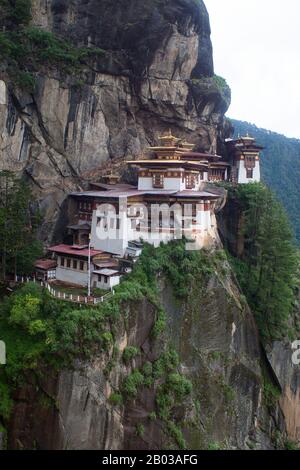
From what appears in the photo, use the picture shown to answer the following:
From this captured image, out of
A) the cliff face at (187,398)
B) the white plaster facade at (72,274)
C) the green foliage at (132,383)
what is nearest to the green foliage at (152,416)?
the cliff face at (187,398)

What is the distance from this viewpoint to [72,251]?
1219 inches

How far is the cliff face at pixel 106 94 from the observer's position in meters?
33.8

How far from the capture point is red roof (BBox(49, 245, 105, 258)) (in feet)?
99.4

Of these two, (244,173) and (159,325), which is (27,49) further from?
(244,173)

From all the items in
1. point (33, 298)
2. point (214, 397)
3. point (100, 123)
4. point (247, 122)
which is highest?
point (247, 122)

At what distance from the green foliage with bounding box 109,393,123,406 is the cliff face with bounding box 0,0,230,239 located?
527 inches

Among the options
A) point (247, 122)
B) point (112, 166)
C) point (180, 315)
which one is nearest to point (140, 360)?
point (180, 315)

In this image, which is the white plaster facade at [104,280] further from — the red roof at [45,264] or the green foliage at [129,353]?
the green foliage at [129,353]

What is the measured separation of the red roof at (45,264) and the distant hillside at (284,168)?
50535 mm

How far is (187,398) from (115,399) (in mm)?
5171

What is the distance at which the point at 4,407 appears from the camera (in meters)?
22.5

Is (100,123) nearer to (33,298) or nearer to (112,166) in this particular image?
(112,166)

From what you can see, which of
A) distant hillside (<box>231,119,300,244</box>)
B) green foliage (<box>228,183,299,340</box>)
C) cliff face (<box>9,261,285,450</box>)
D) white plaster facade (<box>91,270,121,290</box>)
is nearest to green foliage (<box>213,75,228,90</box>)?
green foliage (<box>228,183,299,340</box>)

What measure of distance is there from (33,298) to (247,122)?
11692 cm
